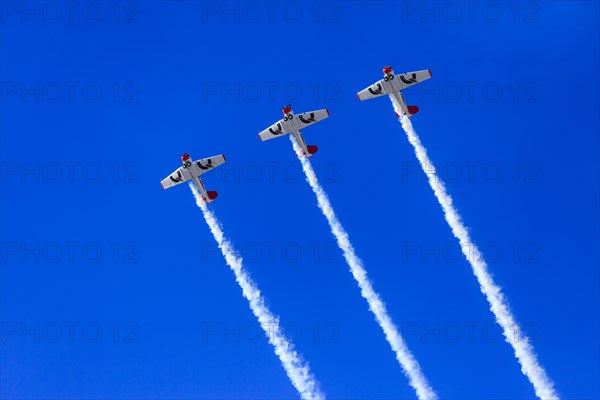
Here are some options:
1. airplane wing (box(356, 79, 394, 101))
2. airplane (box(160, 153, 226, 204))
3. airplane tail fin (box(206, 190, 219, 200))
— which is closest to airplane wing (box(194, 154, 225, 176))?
airplane (box(160, 153, 226, 204))

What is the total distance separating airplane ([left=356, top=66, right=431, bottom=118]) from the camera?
88.4 m

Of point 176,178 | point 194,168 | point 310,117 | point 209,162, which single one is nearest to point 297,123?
point 310,117

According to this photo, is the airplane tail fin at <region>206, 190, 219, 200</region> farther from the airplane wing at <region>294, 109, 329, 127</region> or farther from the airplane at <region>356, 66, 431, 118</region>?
the airplane at <region>356, 66, 431, 118</region>

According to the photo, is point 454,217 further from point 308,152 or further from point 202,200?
point 202,200

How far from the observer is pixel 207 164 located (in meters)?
93.0

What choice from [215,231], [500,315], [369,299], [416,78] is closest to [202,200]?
[215,231]

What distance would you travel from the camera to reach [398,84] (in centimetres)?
8856

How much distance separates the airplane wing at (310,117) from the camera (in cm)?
8944

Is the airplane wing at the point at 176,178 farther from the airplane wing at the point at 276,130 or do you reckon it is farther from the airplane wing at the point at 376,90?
the airplane wing at the point at 376,90

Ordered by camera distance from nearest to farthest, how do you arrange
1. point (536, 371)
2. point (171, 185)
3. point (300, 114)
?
point (536, 371), point (300, 114), point (171, 185)

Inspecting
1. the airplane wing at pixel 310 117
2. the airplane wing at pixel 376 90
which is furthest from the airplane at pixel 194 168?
the airplane wing at pixel 376 90

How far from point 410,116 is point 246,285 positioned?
28981mm

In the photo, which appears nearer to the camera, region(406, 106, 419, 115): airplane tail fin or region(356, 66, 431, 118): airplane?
region(356, 66, 431, 118): airplane

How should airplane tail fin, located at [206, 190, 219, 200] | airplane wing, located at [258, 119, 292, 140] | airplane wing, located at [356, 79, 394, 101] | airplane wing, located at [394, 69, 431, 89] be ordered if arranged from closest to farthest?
airplane wing, located at [394, 69, 431, 89] → airplane wing, located at [356, 79, 394, 101] → airplane wing, located at [258, 119, 292, 140] → airplane tail fin, located at [206, 190, 219, 200]
